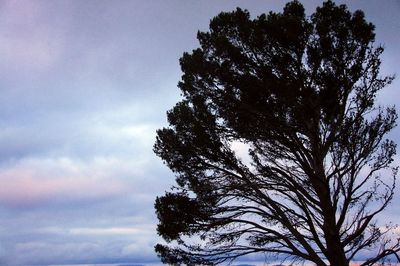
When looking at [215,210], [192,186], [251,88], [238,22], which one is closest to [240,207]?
[215,210]

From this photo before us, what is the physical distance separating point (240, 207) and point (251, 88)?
11.6ft

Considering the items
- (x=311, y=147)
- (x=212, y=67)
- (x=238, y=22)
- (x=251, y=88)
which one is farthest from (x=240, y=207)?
(x=238, y=22)

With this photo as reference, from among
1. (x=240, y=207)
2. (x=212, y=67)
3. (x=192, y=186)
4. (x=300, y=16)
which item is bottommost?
(x=240, y=207)

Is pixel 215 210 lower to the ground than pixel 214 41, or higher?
lower

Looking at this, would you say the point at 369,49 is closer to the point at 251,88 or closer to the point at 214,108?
the point at 251,88

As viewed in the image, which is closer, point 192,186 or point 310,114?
point 310,114

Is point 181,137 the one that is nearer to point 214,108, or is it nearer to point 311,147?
point 214,108

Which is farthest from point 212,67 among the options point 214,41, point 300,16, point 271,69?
point 300,16

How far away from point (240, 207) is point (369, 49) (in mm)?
5857

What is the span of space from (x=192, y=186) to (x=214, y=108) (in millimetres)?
2555

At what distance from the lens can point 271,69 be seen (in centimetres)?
1156

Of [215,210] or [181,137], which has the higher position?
[181,137]

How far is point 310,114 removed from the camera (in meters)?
11.3

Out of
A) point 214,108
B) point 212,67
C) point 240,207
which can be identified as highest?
point 212,67
